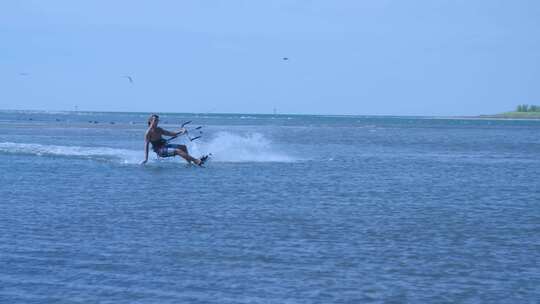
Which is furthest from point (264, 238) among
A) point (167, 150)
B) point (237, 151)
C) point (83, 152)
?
point (83, 152)

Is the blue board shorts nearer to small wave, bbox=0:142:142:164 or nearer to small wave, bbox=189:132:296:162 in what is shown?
small wave, bbox=0:142:142:164

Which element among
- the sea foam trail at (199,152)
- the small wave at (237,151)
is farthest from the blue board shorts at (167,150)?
the small wave at (237,151)

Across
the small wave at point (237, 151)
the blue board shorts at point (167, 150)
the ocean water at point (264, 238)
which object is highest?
the blue board shorts at point (167, 150)

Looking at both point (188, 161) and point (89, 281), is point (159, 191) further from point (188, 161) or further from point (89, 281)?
point (89, 281)

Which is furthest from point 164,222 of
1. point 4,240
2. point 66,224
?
point 4,240

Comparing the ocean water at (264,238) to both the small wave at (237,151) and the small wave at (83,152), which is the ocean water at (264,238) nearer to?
the small wave at (83,152)

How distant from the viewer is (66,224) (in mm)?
15844

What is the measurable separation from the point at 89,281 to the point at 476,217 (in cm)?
948

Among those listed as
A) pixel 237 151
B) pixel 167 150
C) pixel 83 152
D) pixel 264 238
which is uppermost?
pixel 167 150

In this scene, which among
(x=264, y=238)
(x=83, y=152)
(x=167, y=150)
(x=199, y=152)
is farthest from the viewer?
(x=83, y=152)

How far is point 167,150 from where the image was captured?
1156 inches

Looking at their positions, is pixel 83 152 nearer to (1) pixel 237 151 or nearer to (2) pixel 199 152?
(2) pixel 199 152

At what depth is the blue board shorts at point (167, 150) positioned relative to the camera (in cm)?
2939

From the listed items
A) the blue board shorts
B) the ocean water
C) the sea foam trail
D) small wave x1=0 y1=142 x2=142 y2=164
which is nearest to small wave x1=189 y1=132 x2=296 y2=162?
the sea foam trail
